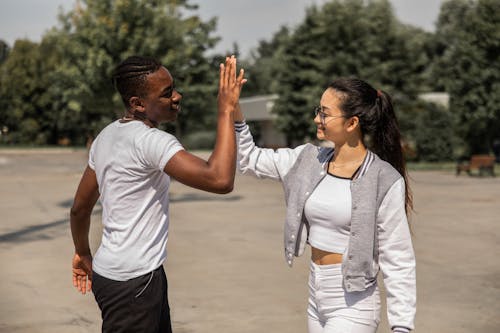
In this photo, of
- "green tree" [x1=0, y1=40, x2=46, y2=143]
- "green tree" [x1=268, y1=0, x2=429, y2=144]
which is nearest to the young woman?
"green tree" [x1=268, y1=0, x2=429, y2=144]

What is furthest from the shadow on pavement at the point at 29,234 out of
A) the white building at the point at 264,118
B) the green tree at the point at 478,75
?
the white building at the point at 264,118

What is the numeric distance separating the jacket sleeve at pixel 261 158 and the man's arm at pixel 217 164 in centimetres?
74

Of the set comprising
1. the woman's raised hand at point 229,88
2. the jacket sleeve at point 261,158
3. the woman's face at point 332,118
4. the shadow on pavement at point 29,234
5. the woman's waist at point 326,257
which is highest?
the woman's raised hand at point 229,88

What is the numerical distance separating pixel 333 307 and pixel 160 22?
24.8 metres

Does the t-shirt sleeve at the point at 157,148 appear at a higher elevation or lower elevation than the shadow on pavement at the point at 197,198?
higher

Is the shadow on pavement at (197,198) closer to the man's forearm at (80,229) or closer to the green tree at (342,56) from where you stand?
the man's forearm at (80,229)

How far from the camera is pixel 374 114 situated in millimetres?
3352

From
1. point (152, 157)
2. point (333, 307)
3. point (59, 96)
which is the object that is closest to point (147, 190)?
point (152, 157)

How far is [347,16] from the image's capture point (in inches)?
1692

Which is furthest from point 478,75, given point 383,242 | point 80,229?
point 80,229

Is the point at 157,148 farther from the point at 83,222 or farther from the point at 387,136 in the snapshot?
the point at 387,136

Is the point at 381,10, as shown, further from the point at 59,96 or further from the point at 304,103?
the point at 59,96

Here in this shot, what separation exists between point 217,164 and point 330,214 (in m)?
0.76

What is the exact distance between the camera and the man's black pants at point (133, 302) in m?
2.96
